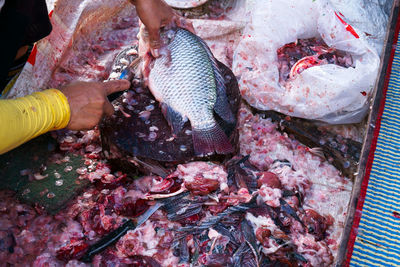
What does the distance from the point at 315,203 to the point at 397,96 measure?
97 cm

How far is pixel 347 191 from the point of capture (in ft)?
8.73

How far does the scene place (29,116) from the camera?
1.79 meters

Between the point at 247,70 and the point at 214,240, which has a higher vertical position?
the point at 247,70

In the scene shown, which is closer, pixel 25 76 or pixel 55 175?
pixel 55 175

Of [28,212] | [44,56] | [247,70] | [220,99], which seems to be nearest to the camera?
[28,212]

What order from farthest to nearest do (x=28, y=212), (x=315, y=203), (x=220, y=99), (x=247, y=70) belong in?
1. (x=247, y=70)
2. (x=315, y=203)
3. (x=220, y=99)
4. (x=28, y=212)

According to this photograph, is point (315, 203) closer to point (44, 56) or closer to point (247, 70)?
point (247, 70)

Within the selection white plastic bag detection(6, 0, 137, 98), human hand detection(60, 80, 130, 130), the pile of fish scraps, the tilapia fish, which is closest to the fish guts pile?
the pile of fish scraps

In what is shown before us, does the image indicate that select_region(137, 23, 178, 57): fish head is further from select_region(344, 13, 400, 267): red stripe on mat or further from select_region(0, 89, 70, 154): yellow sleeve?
select_region(344, 13, 400, 267): red stripe on mat

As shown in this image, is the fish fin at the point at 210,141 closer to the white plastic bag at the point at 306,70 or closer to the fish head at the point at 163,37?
the fish head at the point at 163,37

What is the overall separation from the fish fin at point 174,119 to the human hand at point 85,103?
1.24 ft

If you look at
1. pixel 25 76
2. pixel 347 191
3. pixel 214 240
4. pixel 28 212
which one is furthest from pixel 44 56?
pixel 347 191

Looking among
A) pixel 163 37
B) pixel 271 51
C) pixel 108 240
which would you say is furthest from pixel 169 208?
pixel 271 51

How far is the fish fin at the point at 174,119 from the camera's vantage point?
92.4 inches
